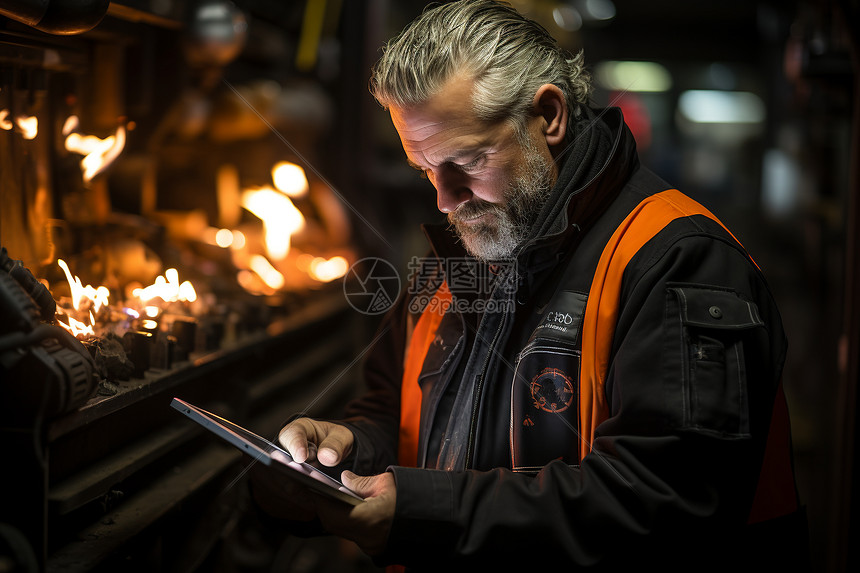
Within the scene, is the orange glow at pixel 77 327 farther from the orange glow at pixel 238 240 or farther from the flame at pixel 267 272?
the orange glow at pixel 238 240

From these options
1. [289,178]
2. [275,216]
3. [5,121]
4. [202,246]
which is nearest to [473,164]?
[5,121]

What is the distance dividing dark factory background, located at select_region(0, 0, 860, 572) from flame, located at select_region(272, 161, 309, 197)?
0.14 ft

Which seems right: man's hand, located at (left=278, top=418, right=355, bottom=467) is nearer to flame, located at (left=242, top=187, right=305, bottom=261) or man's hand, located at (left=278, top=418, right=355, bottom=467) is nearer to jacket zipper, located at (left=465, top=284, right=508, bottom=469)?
jacket zipper, located at (left=465, top=284, right=508, bottom=469)

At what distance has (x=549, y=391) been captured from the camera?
5.63ft

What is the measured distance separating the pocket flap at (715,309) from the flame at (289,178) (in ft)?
11.1

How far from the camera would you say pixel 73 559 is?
1.75 meters

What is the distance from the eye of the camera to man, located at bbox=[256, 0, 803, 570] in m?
1.48

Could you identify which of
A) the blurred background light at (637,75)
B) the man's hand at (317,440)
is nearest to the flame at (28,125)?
the man's hand at (317,440)

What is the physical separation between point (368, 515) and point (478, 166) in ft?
2.97

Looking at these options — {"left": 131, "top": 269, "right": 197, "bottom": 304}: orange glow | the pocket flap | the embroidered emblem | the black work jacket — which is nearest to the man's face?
the black work jacket

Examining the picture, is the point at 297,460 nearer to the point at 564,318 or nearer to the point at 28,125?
the point at 564,318

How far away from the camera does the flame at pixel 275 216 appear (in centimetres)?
411

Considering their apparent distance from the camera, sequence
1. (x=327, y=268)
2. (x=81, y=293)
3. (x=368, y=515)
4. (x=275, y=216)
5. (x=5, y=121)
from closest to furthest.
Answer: (x=368, y=515) < (x=5, y=121) < (x=81, y=293) < (x=275, y=216) < (x=327, y=268)

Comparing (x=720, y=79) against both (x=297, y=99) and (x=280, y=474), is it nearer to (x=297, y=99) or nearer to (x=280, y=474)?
(x=297, y=99)
